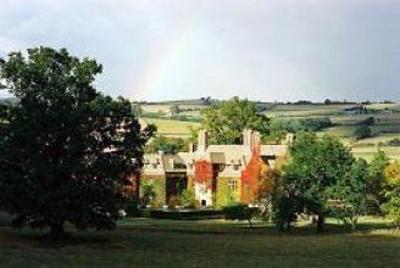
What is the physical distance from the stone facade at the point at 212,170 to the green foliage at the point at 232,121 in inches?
413

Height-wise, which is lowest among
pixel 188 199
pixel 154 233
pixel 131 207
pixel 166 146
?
pixel 154 233

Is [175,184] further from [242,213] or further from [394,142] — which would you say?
[394,142]

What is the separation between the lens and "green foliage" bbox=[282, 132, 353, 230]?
290 feet

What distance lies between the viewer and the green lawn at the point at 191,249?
151 feet

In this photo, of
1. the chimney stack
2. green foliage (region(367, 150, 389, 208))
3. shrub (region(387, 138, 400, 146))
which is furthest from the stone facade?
shrub (region(387, 138, 400, 146))

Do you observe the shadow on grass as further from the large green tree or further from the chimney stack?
the chimney stack

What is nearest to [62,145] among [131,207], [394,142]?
[131,207]

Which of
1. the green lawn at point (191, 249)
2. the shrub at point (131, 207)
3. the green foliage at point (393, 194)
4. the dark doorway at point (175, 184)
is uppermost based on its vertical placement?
the dark doorway at point (175, 184)

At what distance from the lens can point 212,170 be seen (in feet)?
453

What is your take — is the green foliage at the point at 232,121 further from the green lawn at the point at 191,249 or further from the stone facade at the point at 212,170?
the green lawn at the point at 191,249

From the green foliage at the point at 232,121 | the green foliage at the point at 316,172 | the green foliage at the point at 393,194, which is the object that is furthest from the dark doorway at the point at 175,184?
the green foliage at the point at 393,194

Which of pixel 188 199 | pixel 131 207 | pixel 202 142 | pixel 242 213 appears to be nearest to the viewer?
pixel 131 207

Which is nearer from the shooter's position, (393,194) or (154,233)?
(154,233)

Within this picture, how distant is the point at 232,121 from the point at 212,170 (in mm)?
Result: 21781
